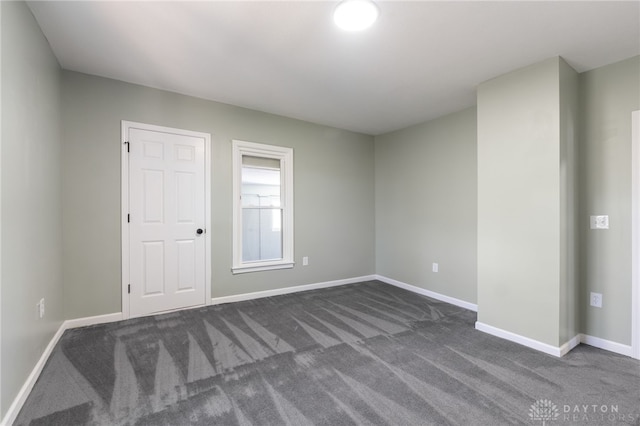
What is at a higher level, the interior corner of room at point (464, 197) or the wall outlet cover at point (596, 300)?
the interior corner of room at point (464, 197)

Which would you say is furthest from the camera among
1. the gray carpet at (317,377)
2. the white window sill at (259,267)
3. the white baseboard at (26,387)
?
the white window sill at (259,267)

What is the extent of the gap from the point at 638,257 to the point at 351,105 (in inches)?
122

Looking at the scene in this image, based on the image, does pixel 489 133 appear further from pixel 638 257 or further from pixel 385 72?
pixel 638 257

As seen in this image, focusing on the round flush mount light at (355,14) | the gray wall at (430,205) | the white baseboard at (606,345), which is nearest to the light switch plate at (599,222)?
the white baseboard at (606,345)

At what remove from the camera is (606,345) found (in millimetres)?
2496

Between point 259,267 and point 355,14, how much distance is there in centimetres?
308

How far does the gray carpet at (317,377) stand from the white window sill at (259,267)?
74 cm

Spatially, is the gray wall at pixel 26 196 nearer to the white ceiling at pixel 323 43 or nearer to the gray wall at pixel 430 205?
the white ceiling at pixel 323 43

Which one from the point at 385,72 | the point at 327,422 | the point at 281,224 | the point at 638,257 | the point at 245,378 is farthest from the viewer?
the point at 281,224

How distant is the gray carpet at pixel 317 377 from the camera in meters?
1.68

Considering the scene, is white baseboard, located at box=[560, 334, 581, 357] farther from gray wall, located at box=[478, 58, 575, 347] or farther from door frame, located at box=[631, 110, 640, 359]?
door frame, located at box=[631, 110, 640, 359]

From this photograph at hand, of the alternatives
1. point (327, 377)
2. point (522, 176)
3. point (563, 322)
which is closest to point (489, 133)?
point (522, 176)

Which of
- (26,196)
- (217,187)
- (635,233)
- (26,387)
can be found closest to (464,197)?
(635,233)

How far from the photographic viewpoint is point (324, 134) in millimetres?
4539
